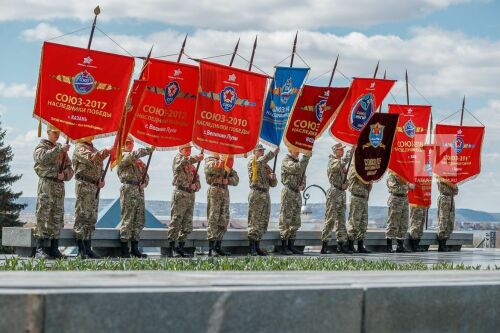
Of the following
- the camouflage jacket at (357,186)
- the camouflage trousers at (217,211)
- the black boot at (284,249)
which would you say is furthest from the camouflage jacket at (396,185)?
the camouflage trousers at (217,211)

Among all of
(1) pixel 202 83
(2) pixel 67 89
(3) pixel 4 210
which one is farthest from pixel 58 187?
(3) pixel 4 210

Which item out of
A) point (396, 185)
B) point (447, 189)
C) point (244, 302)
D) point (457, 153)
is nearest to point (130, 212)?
point (396, 185)

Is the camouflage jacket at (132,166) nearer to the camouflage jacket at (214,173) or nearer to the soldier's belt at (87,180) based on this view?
the soldier's belt at (87,180)

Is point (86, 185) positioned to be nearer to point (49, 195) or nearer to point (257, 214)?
point (49, 195)

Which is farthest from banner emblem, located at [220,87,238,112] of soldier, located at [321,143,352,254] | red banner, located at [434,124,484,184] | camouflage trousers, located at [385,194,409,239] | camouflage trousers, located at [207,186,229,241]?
red banner, located at [434,124,484,184]

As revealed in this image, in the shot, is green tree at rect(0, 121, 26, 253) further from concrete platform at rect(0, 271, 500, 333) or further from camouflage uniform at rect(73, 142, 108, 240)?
concrete platform at rect(0, 271, 500, 333)

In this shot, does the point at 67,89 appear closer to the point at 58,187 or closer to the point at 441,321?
the point at 58,187

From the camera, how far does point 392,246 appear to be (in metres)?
23.3

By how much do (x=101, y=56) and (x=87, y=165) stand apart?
1722 millimetres

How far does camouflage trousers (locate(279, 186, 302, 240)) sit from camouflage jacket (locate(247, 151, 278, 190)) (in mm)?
571

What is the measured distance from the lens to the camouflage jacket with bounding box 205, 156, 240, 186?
17625 millimetres

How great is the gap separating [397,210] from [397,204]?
13cm

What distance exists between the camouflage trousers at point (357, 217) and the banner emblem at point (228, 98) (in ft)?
17.2

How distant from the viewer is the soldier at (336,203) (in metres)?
20.2
